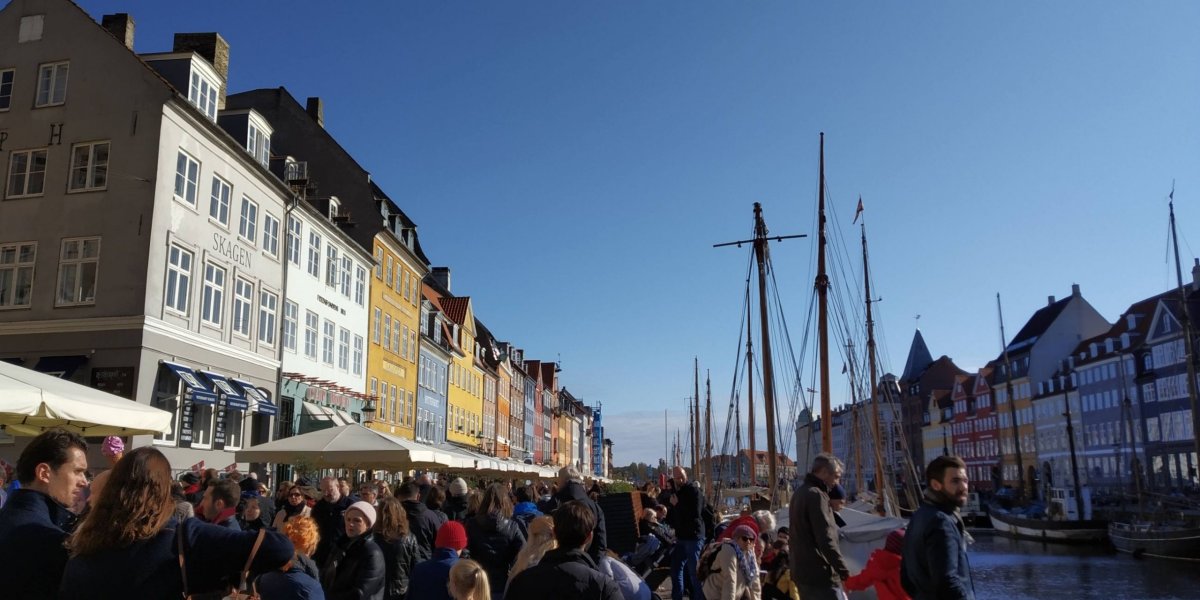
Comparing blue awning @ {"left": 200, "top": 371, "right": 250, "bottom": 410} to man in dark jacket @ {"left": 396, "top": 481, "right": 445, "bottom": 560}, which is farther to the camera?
blue awning @ {"left": 200, "top": 371, "right": 250, "bottom": 410}

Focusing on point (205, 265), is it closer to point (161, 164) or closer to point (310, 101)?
point (161, 164)

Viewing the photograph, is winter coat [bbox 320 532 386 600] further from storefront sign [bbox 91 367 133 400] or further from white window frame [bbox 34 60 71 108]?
white window frame [bbox 34 60 71 108]

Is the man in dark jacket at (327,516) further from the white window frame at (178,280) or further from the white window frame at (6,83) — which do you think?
the white window frame at (6,83)

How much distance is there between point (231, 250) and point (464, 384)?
30.1m

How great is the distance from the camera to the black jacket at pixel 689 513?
11.0m

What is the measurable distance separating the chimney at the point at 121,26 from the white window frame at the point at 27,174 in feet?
12.6

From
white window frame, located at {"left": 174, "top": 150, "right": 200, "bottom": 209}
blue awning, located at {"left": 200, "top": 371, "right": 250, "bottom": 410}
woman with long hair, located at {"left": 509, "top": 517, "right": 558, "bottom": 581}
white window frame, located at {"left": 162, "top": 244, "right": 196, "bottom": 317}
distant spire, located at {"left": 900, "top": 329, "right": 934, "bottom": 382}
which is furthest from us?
distant spire, located at {"left": 900, "top": 329, "right": 934, "bottom": 382}

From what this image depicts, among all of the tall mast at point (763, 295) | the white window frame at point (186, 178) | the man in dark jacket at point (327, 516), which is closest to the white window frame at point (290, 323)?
the white window frame at point (186, 178)

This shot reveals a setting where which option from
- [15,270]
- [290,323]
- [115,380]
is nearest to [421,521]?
[115,380]

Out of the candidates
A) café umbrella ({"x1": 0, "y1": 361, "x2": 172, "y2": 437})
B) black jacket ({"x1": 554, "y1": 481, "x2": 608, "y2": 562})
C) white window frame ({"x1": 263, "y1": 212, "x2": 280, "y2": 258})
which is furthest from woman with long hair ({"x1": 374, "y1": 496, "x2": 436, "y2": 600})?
white window frame ({"x1": 263, "y1": 212, "x2": 280, "y2": 258})

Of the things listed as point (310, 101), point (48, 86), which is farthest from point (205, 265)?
point (310, 101)

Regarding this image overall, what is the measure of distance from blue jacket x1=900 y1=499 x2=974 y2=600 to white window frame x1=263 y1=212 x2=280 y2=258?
80.7 feet

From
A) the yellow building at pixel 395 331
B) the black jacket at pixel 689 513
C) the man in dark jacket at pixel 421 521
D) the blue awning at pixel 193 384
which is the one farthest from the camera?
the yellow building at pixel 395 331

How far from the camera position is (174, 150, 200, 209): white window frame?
22125 mm
